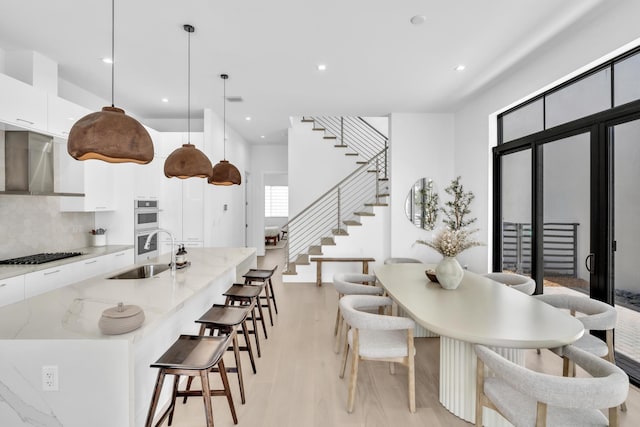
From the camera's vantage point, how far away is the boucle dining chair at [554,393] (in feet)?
4.42

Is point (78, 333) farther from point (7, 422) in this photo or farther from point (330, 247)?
point (330, 247)

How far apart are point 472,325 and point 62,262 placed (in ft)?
12.4

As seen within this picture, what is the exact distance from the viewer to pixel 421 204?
5.68 m

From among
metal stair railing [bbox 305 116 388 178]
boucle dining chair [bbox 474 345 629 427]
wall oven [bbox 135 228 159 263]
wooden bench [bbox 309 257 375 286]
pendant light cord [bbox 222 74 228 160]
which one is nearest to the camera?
boucle dining chair [bbox 474 345 629 427]

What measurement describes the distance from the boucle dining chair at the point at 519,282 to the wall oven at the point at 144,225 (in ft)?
14.3

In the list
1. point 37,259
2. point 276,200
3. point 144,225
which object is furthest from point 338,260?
point 276,200

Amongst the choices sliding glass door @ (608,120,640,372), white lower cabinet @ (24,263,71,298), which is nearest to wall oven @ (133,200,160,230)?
white lower cabinet @ (24,263,71,298)

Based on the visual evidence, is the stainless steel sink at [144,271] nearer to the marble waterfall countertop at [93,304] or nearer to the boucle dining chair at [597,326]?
the marble waterfall countertop at [93,304]

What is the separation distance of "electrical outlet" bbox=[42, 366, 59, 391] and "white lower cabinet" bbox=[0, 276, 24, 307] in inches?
67.8

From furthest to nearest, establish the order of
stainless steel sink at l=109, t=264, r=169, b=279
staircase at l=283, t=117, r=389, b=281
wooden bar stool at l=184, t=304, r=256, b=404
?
staircase at l=283, t=117, r=389, b=281, stainless steel sink at l=109, t=264, r=169, b=279, wooden bar stool at l=184, t=304, r=256, b=404

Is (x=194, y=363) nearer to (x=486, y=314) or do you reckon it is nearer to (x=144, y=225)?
(x=486, y=314)

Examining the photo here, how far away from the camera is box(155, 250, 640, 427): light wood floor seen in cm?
221

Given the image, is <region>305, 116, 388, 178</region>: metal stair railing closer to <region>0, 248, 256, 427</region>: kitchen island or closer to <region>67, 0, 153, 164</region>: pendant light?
<region>67, 0, 153, 164</region>: pendant light

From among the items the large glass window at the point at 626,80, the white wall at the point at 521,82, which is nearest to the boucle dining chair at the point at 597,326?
the large glass window at the point at 626,80
